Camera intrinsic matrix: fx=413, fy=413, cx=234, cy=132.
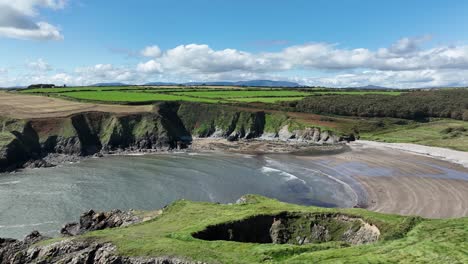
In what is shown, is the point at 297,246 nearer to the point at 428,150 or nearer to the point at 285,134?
the point at 428,150

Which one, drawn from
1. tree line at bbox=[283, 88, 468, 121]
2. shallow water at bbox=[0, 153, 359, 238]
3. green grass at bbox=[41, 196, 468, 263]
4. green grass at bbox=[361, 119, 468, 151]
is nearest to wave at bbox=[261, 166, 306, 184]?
shallow water at bbox=[0, 153, 359, 238]

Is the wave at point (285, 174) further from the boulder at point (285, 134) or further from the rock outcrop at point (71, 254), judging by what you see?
the rock outcrop at point (71, 254)

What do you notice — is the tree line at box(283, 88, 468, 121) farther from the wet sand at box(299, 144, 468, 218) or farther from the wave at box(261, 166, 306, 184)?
the wave at box(261, 166, 306, 184)

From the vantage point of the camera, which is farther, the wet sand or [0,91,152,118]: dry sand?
[0,91,152,118]: dry sand

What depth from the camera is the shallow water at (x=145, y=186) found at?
6844 centimetres

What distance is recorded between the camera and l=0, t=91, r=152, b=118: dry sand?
12812 centimetres

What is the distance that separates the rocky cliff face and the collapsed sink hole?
78.7 meters

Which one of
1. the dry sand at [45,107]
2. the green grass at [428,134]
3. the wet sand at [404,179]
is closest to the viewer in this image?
the wet sand at [404,179]

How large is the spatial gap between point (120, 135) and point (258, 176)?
5546 cm

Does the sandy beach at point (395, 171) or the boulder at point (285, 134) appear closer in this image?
the sandy beach at point (395, 171)

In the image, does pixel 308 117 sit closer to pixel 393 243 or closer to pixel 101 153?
pixel 101 153

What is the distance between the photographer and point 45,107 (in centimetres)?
13912

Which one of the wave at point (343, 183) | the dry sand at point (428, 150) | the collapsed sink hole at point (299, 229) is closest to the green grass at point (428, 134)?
the dry sand at point (428, 150)

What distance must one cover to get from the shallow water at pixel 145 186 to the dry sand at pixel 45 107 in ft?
95.6
